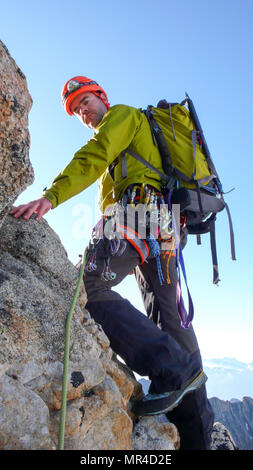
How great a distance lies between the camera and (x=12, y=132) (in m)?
3.54

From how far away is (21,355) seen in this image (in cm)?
318

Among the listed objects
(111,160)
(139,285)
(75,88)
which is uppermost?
(75,88)

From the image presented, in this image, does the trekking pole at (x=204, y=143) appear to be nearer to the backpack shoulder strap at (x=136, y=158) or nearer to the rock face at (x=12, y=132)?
the backpack shoulder strap at (x=136, y=158)

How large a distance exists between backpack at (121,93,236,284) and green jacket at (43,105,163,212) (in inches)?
4.6

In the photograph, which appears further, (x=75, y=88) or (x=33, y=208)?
(x=75, y=88)

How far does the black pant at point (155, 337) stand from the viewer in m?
4.18

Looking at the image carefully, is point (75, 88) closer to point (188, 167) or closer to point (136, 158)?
point (136, 158)

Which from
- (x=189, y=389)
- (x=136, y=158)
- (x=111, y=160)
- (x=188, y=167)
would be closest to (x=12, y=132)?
(x=111, y=160)

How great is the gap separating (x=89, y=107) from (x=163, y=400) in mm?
4321

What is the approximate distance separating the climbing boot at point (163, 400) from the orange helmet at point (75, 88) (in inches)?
172

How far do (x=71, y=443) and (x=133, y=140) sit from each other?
3.73 m

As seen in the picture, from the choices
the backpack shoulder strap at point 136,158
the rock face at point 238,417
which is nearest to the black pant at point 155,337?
the backpack shoulder strap at point 136,158
